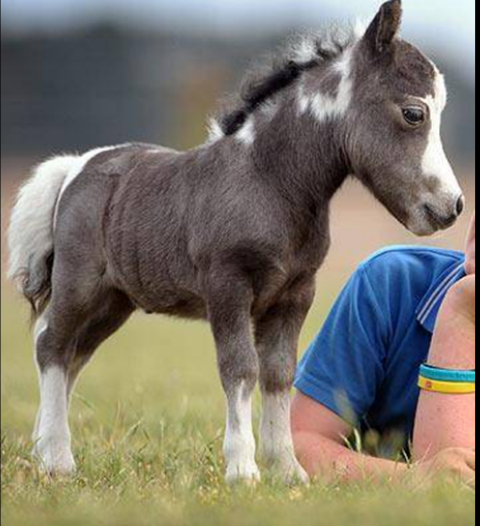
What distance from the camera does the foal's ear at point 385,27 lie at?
3.86 m

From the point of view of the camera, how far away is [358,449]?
14.2 ft

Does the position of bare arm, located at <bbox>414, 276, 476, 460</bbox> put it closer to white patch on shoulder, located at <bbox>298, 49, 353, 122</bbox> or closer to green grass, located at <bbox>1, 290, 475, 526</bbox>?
green grass, located at <bbox>1, 290, 475, 526</bbox>

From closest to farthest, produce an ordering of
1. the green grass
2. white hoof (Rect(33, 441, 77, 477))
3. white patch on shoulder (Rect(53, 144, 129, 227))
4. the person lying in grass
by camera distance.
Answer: the green grass < the person lying in grass < white hoof (Rect(33, 441, 77, 477)) < white patch on shoulder (Rect(53, 144, 129, 227))

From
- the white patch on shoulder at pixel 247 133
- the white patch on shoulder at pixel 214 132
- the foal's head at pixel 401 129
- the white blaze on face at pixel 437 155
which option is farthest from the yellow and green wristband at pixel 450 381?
the white patch on shoulder at pixel 214 132

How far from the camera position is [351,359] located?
4.55 metres

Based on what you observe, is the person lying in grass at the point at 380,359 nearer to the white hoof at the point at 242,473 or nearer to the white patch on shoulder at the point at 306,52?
the white hoof at the point at 242,473

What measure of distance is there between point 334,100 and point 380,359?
1.00m

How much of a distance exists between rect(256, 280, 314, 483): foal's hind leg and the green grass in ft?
0.64

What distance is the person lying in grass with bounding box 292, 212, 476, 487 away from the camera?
408 centimetres

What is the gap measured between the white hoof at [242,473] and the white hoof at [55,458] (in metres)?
0.72

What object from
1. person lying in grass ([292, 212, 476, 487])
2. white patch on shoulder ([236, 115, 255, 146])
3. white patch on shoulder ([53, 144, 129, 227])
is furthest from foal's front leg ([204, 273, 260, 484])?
white patch on shoulder ([53, 144, 129, 227])

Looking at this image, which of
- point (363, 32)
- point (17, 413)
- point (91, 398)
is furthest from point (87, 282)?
point (91, 398)

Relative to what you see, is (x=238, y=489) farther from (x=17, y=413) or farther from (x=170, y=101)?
(x=170, y=101)

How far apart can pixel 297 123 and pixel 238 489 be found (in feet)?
3.71
